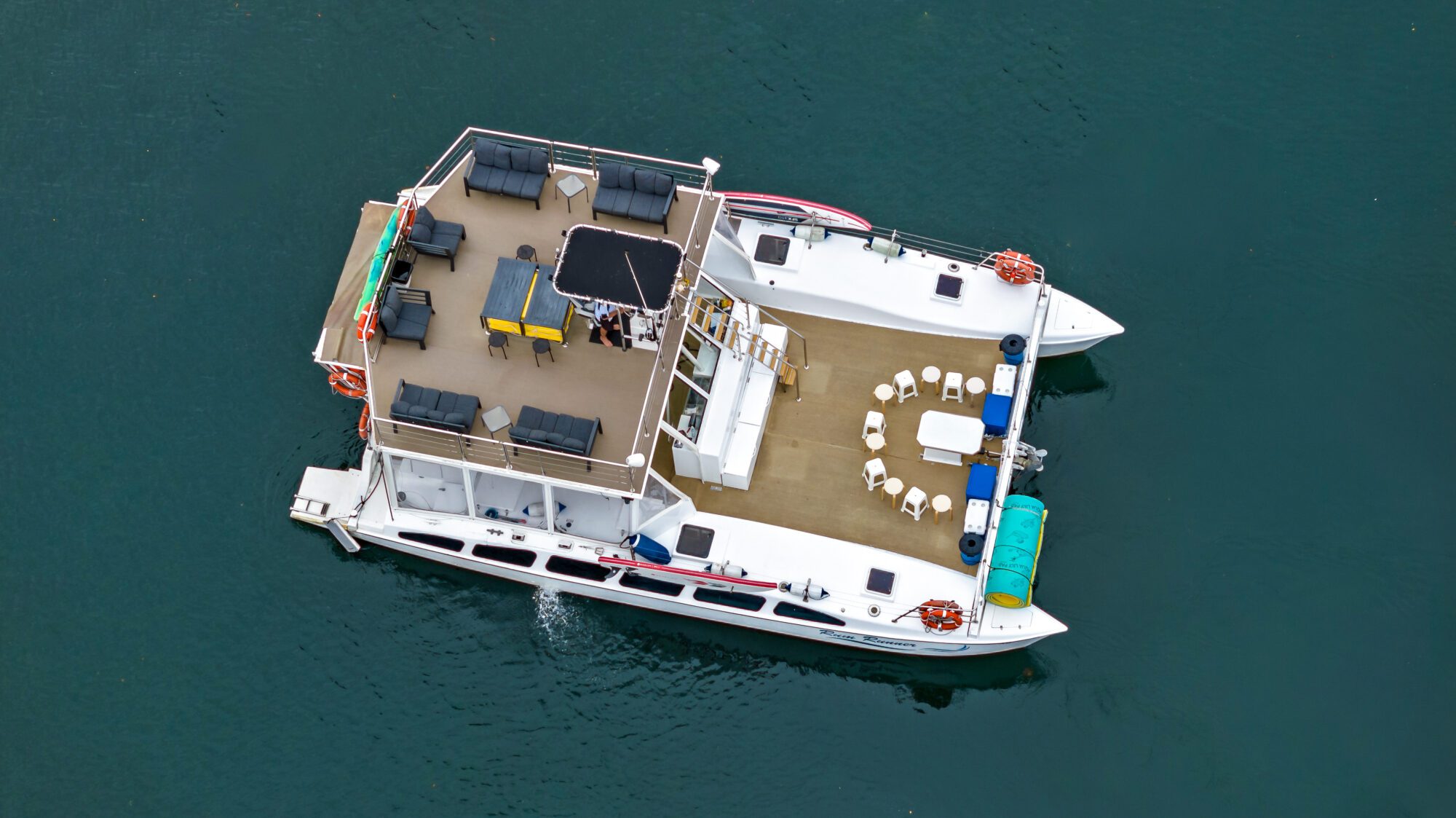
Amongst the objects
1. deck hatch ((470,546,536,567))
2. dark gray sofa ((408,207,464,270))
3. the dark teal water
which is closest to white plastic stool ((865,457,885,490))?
the dark teal water

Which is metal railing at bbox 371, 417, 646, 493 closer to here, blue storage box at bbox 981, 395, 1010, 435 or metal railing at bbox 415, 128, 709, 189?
metal railing at bbox 415, 128, 709, 189

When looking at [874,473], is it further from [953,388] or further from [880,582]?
[953,388]

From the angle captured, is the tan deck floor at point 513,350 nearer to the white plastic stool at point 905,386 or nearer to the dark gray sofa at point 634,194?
the dark gray sofa at point 634,194

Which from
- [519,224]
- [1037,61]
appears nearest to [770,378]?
[519,224]

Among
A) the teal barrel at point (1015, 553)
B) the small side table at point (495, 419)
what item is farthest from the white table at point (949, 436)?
the small side table at point (495, 419)

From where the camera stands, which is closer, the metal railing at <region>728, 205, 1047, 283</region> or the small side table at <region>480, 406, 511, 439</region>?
the small side table at <region>480, 406, 511, 439</region>

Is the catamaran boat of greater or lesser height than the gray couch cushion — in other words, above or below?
below

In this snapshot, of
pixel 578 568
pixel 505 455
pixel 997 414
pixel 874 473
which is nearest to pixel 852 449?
pixel 874 473
